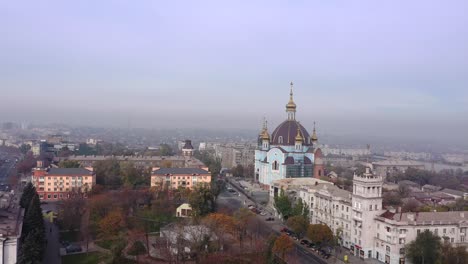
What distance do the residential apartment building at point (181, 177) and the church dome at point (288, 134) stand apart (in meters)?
11.8

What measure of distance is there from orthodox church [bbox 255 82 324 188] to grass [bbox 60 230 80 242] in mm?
28812

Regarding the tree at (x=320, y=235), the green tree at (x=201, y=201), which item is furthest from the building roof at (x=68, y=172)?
the tree at (x=320, y=235)

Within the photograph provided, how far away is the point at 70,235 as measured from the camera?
3938cm

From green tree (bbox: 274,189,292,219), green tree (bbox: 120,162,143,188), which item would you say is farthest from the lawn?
green tree (bbox: 120,162,143,188)

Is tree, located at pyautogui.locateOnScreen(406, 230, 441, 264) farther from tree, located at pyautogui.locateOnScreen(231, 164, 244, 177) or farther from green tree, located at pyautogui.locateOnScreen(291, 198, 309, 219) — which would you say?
tree, located at pyautogui.locateOnScreen(231, 164, 244, 177)

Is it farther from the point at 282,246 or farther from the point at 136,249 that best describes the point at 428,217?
the point at 136,249

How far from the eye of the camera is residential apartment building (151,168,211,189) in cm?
5766

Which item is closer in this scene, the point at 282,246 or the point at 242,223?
the point at 282,246

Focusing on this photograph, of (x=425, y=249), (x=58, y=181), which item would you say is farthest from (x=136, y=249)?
(x=58, y=181)

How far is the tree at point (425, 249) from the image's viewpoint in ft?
102

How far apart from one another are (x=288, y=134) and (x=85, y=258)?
37.2m

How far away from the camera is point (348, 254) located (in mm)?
36375

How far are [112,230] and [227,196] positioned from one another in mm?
26235

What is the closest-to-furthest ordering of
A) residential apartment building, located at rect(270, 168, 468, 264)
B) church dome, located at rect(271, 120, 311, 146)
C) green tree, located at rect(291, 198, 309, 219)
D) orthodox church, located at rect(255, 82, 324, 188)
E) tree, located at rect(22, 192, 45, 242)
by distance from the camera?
tree, located at rect(22, 192, 45, 242) < residential apartment building, located at rect(270, 168, 468, 264) < green tree, located at rect(291, 198, 309, 219) < orthodox church, located at rect(255, 82, 324, 188) < church dome, located at rect(271, 120, 311, 146)
